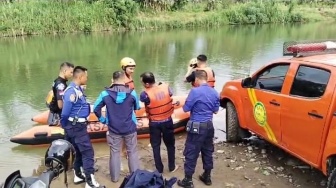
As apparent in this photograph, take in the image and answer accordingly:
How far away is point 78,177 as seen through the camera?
5.58 metres

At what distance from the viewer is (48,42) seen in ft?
87.2

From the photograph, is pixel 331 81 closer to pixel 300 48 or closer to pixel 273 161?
pixel 300 48

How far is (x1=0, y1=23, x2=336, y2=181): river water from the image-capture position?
857cm

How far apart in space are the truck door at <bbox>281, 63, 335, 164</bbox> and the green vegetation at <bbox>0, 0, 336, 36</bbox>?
92.1ft

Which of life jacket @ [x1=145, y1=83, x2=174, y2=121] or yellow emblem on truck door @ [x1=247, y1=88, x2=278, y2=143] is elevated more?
life jacket @ [x1=145, y1=83, x2=174, y2=121]

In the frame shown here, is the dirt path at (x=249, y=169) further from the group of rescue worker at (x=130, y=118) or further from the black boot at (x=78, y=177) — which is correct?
the group of rescue worker at (x=130, y=118)

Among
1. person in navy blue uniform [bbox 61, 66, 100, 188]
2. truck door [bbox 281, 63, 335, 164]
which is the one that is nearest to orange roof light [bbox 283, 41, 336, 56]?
truck door [bbox 281, 63, 335, 164]

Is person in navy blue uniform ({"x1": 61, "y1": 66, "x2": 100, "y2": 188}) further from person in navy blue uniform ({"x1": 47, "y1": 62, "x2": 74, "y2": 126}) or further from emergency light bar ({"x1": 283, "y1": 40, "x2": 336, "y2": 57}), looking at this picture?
emergency light bar ({"x1": 283, "y1": 40, "x2": 336, "y2": 57})

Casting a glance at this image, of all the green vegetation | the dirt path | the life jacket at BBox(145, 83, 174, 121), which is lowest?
the dirt path

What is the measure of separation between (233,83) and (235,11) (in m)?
37.1

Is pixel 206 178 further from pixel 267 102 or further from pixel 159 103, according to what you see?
pixel 267 102

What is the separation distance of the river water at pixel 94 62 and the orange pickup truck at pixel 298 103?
180cm

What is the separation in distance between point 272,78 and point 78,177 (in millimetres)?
3218

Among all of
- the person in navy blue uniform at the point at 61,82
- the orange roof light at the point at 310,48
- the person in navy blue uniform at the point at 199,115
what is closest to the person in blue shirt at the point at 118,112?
the person in navy blue uniform at the point at 199,115
